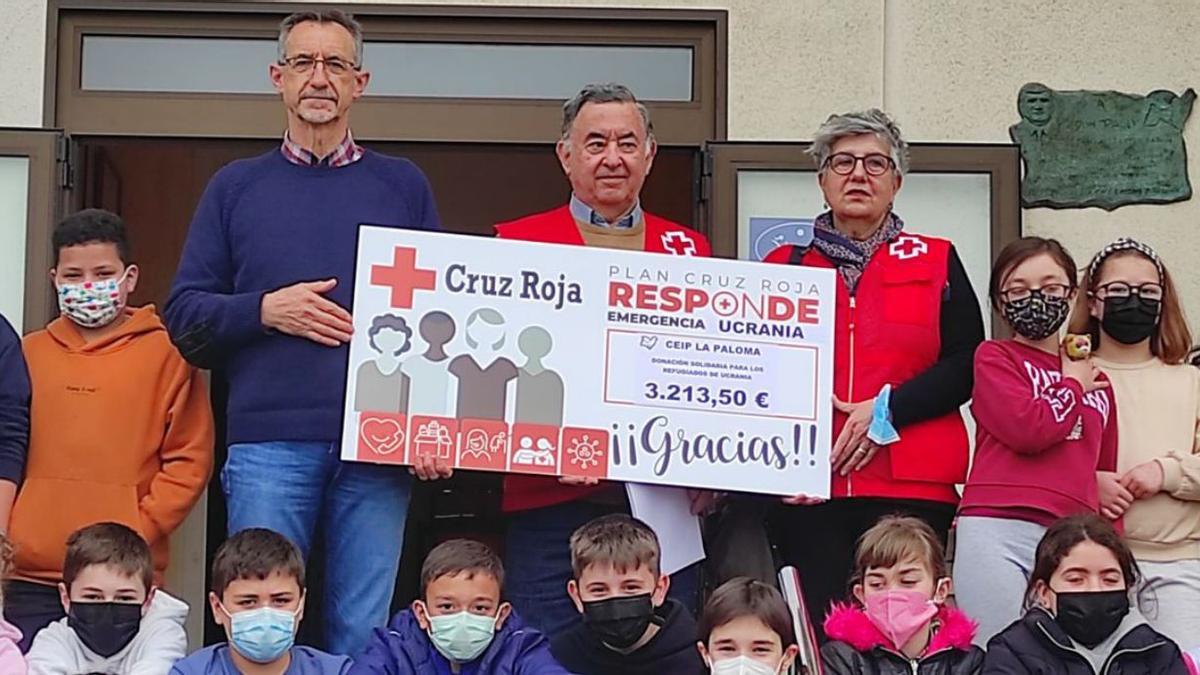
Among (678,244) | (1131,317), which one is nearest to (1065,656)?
(1131,317)

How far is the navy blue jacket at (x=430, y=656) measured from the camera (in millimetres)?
5258

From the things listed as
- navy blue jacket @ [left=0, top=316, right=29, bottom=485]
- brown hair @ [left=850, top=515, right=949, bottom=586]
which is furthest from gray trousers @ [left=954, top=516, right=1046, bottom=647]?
navy blue jacket @ [left=0, top=316, right=29, bottom=485]

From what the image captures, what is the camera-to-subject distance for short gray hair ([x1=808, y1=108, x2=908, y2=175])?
19.2 ft

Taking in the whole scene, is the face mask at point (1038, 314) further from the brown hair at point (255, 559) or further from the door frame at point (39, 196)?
the door frame at point (39, 196)

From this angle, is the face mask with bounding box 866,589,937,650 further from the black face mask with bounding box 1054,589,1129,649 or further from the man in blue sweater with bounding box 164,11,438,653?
the man in blue sweater with bounding box 164,11,438,653

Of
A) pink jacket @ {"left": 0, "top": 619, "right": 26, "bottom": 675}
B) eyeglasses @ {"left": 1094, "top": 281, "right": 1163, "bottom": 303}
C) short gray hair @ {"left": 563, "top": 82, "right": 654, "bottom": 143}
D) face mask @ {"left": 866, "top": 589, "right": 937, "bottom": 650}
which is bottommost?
pink jacket @ {"left": 0, "top": 619, "right": 26, "bottom": 675}

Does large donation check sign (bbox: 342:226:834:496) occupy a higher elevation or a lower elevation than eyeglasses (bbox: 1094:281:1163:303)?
lower

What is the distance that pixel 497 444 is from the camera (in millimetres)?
5703

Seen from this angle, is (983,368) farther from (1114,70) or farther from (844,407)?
(1114,70)

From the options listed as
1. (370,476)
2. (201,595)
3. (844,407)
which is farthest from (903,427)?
(201,595)

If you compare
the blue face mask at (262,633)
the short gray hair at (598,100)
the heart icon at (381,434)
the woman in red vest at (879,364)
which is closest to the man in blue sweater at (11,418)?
the blue face mask at (262,633)

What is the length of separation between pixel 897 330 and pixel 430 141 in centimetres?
250

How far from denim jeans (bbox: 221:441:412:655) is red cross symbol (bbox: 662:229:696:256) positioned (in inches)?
42.6

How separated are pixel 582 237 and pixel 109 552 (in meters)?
1.65
